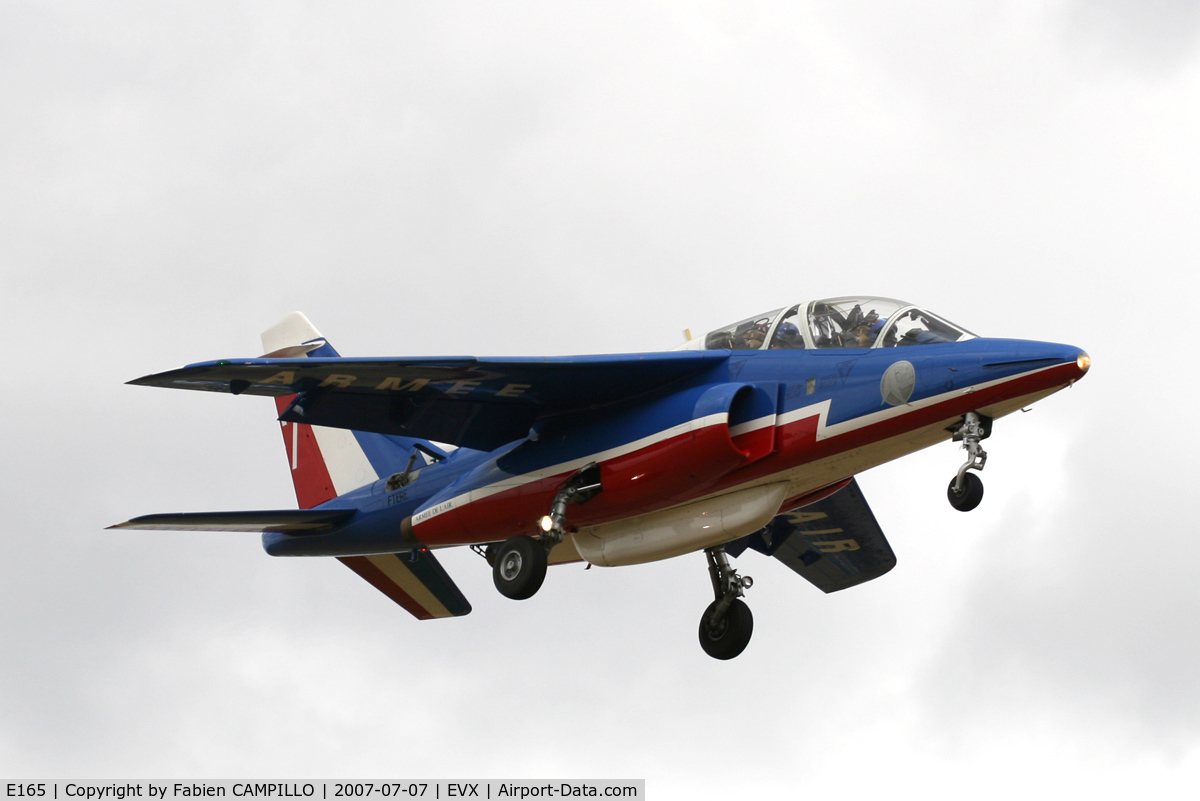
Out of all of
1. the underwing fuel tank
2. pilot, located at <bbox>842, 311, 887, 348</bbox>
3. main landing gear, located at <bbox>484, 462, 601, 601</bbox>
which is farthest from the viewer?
the underwing fuel tank

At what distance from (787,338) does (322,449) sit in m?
9.56

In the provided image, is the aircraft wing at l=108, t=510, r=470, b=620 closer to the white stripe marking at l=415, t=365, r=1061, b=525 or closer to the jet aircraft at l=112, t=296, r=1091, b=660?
the jet aircraft at l=112, t=296, r=1091, b=660

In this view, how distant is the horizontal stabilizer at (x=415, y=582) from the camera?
850 inches

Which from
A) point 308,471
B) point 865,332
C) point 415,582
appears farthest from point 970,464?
point 308,471

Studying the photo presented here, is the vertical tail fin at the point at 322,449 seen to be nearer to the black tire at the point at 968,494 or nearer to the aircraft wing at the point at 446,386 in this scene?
the aircraft wing at the point at 446,386

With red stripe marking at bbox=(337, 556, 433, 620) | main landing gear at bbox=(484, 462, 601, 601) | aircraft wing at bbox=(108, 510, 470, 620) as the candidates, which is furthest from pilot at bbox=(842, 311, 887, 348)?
red stripe marking at bbox=(337, 556, 433, 620)

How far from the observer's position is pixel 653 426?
53.9 feet

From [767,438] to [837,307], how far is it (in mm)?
1790

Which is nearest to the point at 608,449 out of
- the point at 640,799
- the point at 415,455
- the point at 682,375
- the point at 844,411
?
the point at 682,375

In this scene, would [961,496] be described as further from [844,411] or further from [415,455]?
[415,455]

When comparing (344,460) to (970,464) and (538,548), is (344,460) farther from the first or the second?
(970,464)

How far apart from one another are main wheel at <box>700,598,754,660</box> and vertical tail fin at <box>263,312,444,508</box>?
539 cm

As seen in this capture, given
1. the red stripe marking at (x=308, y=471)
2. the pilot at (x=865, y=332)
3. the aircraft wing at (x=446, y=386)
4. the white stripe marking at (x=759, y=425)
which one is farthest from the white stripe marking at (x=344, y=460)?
the pilot at (x=865, y=332)

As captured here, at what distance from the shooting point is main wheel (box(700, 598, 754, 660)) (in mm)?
19172
